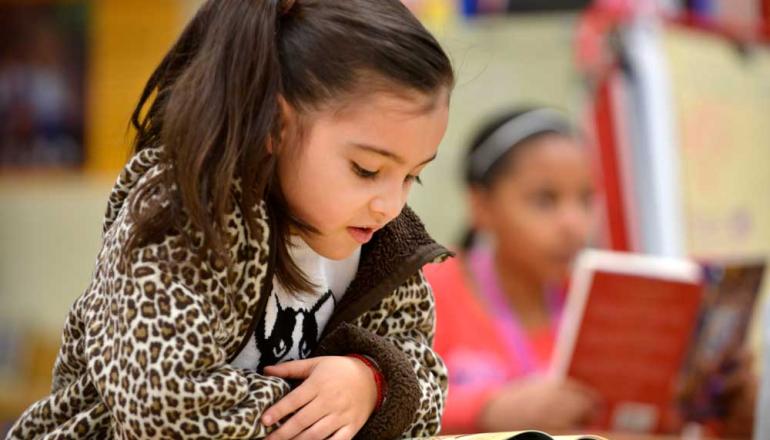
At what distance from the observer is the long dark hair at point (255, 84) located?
0.78 metres

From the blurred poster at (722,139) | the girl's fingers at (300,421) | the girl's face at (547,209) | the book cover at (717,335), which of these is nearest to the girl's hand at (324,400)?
the girl's fingers at (300,421)

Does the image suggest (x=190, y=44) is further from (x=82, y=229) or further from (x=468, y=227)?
(x=82, y=229)

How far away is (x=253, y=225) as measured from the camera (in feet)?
2.65

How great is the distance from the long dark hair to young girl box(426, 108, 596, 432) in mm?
1136

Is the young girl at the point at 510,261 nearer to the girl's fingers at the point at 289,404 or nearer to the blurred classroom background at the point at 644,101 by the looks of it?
the blurred classroom background at the point at 644,101

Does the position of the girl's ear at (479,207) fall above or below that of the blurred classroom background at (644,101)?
below

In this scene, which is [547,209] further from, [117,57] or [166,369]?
[117,57]

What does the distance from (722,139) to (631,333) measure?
2.54 feet

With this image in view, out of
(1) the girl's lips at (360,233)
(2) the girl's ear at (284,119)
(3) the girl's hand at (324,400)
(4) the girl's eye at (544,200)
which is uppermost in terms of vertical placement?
(2) the girl's ear at (284,119)

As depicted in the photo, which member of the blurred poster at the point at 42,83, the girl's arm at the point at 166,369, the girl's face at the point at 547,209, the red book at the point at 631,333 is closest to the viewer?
the girl's arm at the point at 166,369

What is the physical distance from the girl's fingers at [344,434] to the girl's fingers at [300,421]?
0.06ft

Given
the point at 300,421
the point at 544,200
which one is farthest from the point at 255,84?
the point at 544,200

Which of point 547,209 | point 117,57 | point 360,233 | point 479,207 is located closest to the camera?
point 360,233

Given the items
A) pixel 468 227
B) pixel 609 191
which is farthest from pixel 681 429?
pixel 468 227
